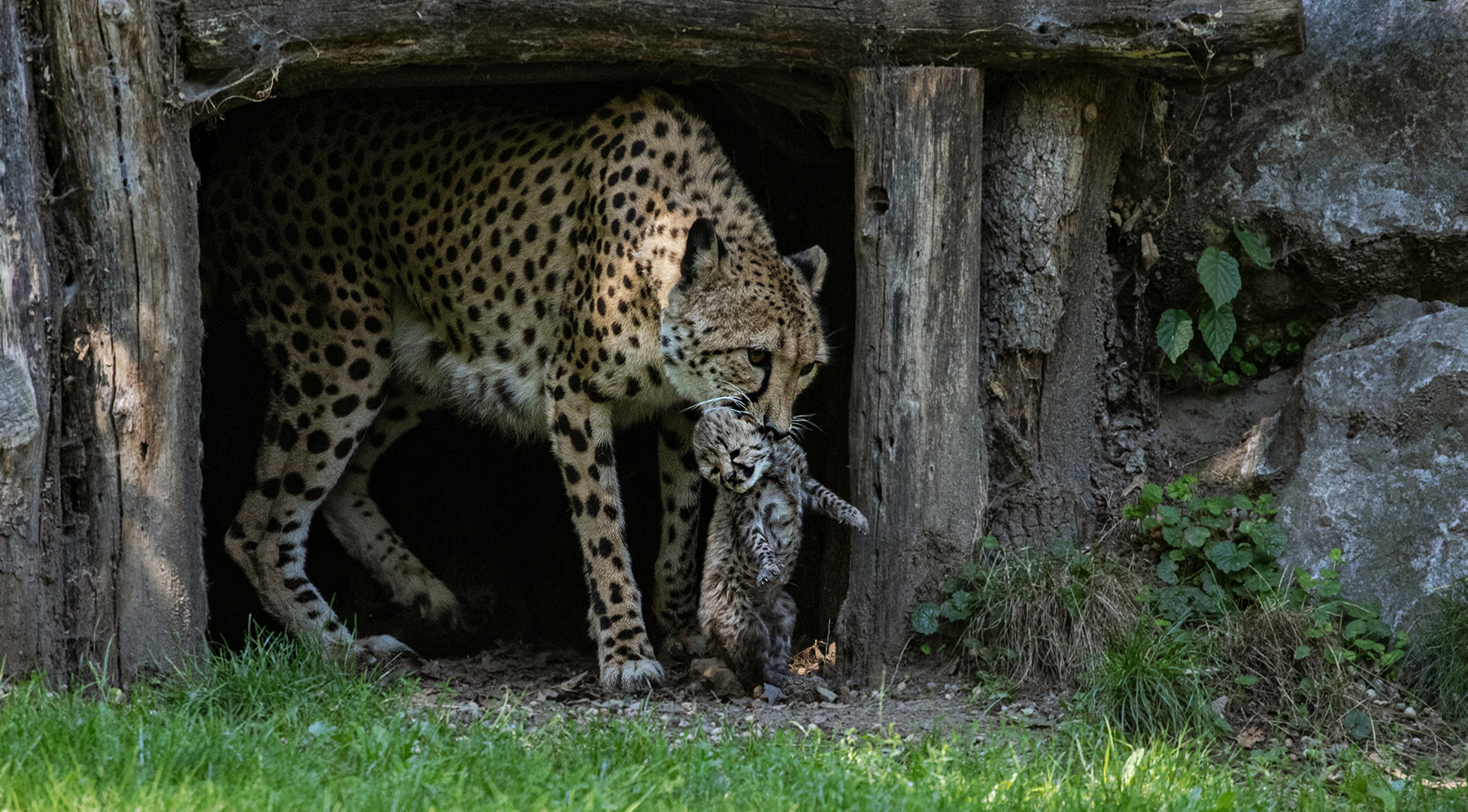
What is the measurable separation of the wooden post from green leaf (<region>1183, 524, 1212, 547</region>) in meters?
0.80

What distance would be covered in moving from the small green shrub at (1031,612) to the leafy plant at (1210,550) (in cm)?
19

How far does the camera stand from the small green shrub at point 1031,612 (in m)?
4.77

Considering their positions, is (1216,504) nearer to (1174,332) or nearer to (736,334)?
(1174,332)

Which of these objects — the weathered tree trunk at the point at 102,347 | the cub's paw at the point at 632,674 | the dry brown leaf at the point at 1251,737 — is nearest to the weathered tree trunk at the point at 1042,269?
the dry brown leaf at the point at 1251,737

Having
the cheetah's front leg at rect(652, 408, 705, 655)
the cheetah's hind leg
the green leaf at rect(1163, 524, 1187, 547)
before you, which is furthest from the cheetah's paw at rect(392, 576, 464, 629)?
the green leaf at rect(1163, 524, 1187, 547)

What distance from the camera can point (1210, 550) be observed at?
5059 millimetres

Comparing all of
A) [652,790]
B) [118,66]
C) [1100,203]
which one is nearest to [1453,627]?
[1100,203]

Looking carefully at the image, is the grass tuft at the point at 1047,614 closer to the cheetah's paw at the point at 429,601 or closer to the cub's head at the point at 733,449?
the cub's head at the point at 733,449

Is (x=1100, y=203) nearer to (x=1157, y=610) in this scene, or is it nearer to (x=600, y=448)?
(x=1157, y=610)

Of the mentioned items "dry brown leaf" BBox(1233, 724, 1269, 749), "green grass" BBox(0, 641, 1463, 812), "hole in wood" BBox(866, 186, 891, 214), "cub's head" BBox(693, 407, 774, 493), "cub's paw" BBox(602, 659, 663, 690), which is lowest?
"cub's paw" BBox(602, 659, 663, 690)

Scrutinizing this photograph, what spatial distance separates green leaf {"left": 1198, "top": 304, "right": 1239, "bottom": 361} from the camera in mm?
5805

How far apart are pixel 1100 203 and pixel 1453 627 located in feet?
7.00

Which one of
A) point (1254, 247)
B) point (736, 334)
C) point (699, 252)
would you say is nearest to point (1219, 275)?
point (1254, 247)

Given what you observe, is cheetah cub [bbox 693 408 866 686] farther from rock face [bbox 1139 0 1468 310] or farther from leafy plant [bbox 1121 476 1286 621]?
rock face [bbox 1139 0 1468 310]
